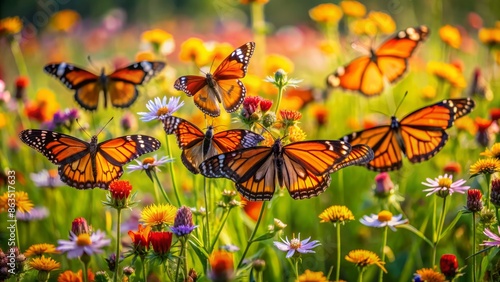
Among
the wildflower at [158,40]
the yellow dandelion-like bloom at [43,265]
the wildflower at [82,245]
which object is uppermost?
the wildflower at [158,40]

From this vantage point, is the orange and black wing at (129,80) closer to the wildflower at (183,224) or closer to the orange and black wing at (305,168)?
the orange and black wing at (305,168)

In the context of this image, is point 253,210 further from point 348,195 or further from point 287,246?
point 287,246

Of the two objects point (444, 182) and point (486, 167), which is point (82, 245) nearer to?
point (444, 182)

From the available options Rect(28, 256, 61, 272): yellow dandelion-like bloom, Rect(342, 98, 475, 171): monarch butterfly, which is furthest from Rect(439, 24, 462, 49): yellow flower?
Rect(28, 256, 61, 272): yellow dandelion-like bloom

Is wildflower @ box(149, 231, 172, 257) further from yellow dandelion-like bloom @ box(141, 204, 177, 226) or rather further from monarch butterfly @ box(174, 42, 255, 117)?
monarch butterfly @ box(174, 42, 255, 117)

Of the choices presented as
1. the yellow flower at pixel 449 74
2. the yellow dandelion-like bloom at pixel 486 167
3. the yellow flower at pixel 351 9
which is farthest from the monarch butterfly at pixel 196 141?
the yellow flower at pixel 351 9
